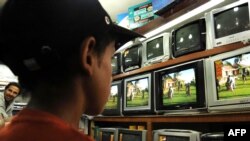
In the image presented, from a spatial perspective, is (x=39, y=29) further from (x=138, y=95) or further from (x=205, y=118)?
(x=138, y=95)

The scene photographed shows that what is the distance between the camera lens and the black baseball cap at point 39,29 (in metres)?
0.63

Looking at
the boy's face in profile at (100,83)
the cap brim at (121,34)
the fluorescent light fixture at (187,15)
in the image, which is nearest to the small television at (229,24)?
the fluorescent light fixture at (187,15)

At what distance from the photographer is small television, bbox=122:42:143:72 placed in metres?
2.86

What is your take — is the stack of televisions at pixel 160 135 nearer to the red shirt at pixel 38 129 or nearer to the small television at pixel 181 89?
the small television at pixel 181 89

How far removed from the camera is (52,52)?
627mm

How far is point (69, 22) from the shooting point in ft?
2.09

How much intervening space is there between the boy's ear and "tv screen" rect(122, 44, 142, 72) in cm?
214

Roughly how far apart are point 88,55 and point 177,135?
5.23 feet

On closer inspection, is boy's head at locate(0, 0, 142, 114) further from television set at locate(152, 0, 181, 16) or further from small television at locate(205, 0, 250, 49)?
television set at locate(152, 0, 181, 16)

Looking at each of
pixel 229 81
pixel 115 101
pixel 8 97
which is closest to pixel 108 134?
pixel 115 101

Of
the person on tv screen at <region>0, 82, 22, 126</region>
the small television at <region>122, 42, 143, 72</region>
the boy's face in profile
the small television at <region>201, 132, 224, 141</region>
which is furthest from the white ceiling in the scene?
the boy's face in profile

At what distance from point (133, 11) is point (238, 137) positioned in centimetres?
192

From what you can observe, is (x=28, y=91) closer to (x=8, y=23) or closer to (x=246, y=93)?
(x=8, y=23)

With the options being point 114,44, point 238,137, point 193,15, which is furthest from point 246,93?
point 114,44
